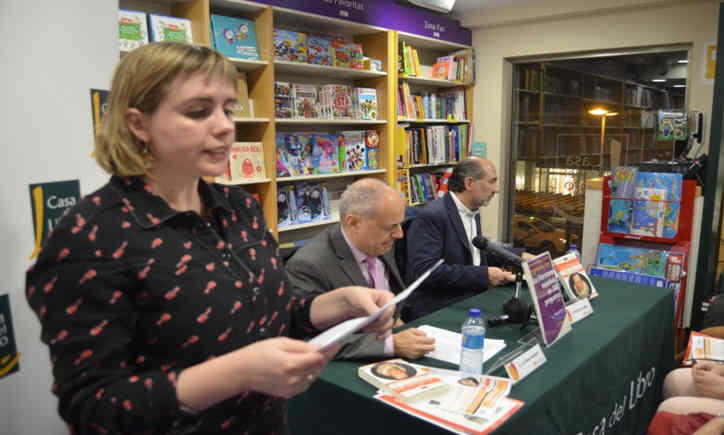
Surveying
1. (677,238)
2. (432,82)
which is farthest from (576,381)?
(432,82)

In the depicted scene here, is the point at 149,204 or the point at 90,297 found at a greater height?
the point at 149,204

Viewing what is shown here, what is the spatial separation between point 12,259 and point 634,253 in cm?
370

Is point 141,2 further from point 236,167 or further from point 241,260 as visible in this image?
point 241,260

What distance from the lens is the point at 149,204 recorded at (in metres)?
0.92

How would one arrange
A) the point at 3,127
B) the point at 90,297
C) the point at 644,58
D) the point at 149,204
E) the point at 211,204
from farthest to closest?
1. the point at 644,58
2. the point at 3,127
3. the point at 211,204
4. the point at 149,204
5. the point at 90,297

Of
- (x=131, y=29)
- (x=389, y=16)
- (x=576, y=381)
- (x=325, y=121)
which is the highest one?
(x=389, y=16)

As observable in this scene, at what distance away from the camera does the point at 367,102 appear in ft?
15.0

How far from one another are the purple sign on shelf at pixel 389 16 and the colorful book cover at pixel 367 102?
57cm

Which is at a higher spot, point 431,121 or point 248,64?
point 248,64

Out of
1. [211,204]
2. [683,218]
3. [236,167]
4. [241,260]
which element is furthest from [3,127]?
[683,218]

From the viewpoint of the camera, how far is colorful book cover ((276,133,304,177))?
4.01 m

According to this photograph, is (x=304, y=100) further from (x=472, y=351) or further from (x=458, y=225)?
(x=472, y=351)

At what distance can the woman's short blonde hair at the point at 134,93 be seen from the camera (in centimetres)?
90

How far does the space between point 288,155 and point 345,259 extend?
2.06m
